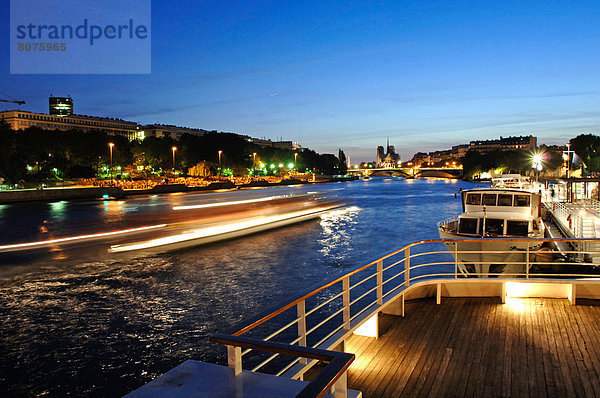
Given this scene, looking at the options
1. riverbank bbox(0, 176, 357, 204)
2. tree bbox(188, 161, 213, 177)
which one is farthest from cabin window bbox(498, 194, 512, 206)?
tree bbox(188, 161, 213, 177)

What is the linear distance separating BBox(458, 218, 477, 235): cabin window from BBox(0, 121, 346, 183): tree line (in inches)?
2804

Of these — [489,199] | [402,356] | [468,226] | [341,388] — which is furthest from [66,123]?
[341,388]

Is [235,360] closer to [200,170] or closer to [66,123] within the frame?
[200,170]

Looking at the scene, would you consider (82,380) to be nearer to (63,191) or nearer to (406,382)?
(406,382)

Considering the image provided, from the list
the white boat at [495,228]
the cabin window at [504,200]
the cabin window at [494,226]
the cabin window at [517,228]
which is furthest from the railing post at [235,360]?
the cabin window at [504,200]

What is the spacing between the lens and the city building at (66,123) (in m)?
144

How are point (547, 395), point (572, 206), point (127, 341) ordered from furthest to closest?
1. point (572, 206)
2. point (127, 341)
3. point (547, 395)

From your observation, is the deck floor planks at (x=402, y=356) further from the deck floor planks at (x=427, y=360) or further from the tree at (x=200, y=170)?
the tree at (x=200, y=170)

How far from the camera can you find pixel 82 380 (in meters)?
9.83

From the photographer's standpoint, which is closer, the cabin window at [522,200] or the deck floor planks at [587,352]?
the deck floor planks at [587,352]

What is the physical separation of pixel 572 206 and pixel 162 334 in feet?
118

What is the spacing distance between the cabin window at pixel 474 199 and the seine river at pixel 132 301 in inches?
268

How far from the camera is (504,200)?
2481cm

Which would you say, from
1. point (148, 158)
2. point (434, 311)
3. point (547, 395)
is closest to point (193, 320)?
point (434, 311)
